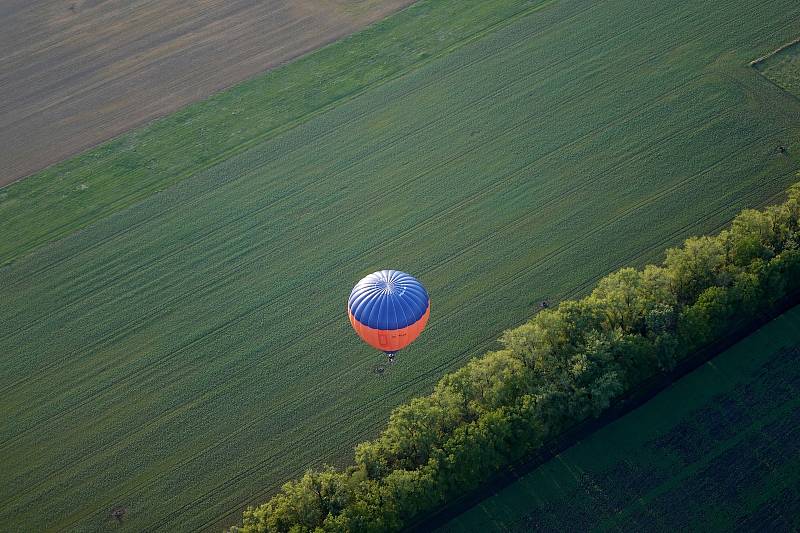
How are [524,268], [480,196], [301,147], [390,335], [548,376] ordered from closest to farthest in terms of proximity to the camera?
[548,376]
[390,335]
[524,268]
[480,196]
[301,147]

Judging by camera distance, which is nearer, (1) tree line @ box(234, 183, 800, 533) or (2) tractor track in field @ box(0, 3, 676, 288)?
(1) tree line @ box(234, 183, 800, 533)

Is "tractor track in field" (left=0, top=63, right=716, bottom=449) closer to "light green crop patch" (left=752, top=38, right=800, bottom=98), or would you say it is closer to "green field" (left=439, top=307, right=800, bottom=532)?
"light green crop patch" (left=752, top=38, right=800, bottom=98)

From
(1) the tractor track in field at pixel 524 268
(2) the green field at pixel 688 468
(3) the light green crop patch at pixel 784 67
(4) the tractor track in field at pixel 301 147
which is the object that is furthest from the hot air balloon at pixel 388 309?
(3) the light green crop patch at pixel 784 67

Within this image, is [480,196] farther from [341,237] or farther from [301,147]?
[301,147]

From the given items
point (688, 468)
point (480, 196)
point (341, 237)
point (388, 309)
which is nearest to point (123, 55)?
point (341, 237)

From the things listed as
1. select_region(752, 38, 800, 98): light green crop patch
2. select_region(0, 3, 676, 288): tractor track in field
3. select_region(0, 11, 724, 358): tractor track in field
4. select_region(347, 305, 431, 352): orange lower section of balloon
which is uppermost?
select_region(0, 3, 676, 288): tractor track in field

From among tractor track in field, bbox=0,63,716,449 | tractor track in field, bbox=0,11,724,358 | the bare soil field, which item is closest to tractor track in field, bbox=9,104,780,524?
tractor track in field, bbox=0,63,716,449

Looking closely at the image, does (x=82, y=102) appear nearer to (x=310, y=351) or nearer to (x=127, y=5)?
(x=127, y=5)
